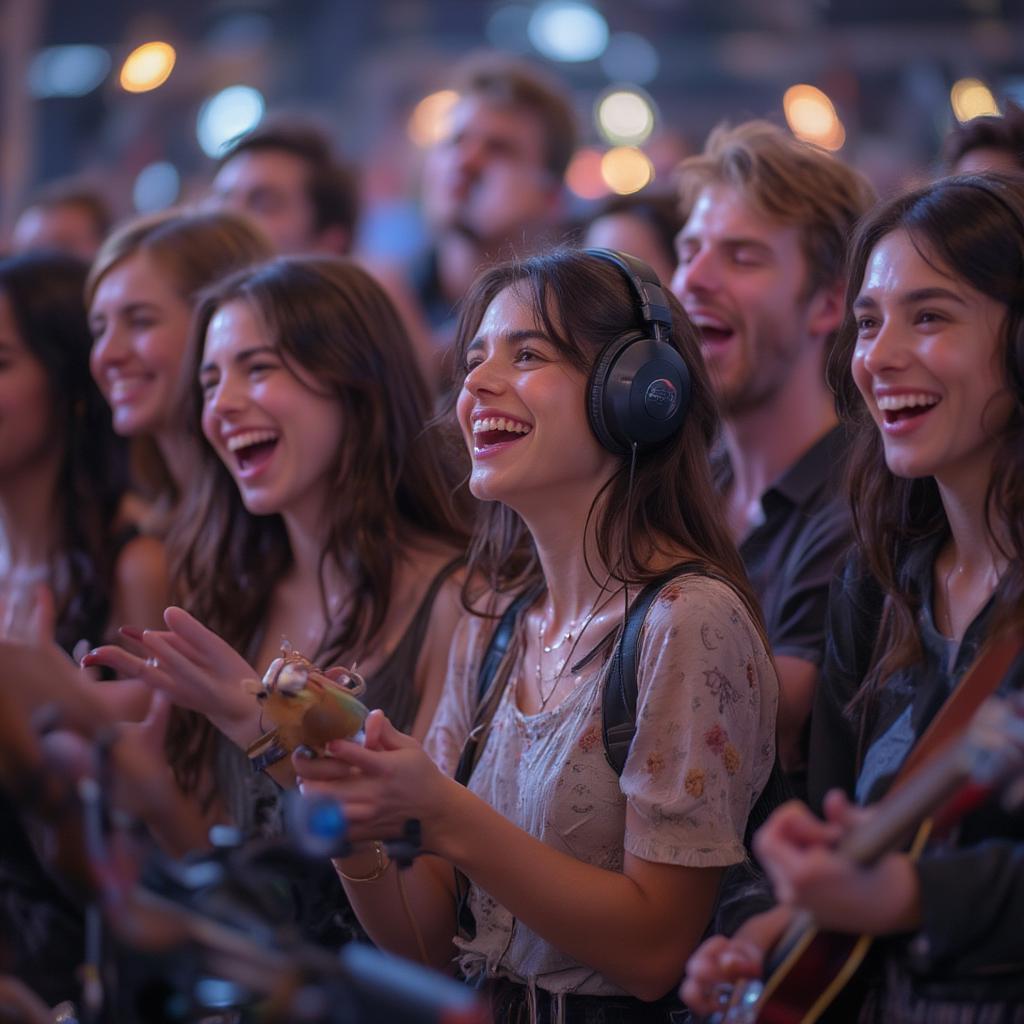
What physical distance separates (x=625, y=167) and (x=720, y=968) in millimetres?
7646

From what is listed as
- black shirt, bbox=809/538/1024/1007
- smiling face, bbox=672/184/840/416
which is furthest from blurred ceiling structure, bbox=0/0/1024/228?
black shirt, bbox=809/538/1024/1007

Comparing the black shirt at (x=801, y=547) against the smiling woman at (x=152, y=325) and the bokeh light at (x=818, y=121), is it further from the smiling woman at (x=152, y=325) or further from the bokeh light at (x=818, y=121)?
the bokeh light at (x=818, y=121)

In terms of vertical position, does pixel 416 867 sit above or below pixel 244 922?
below

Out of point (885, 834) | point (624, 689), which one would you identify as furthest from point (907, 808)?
point (624, 689)

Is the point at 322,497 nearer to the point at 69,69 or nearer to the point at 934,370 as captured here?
the point at 934,370

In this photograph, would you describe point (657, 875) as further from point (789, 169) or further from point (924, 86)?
point (924, 86)

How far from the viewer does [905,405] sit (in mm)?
1985

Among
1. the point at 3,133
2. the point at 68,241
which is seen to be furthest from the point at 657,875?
the point at 3,133

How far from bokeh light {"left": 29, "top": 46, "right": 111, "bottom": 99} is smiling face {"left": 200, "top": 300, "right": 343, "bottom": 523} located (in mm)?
8019

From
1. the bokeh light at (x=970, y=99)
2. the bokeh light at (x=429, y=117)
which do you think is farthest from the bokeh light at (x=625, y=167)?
the bokeh light at (x=970, y=99)

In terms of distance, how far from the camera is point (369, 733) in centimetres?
186

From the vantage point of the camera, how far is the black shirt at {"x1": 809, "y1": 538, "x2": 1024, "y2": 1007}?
63.1 inches

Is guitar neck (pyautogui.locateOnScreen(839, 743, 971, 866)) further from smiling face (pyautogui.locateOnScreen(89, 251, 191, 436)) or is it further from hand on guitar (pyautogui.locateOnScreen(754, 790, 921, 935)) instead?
smiling face (pyautogui.locateOnScreen(89, 251, 191, 436))

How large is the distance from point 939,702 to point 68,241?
442 centimetres
